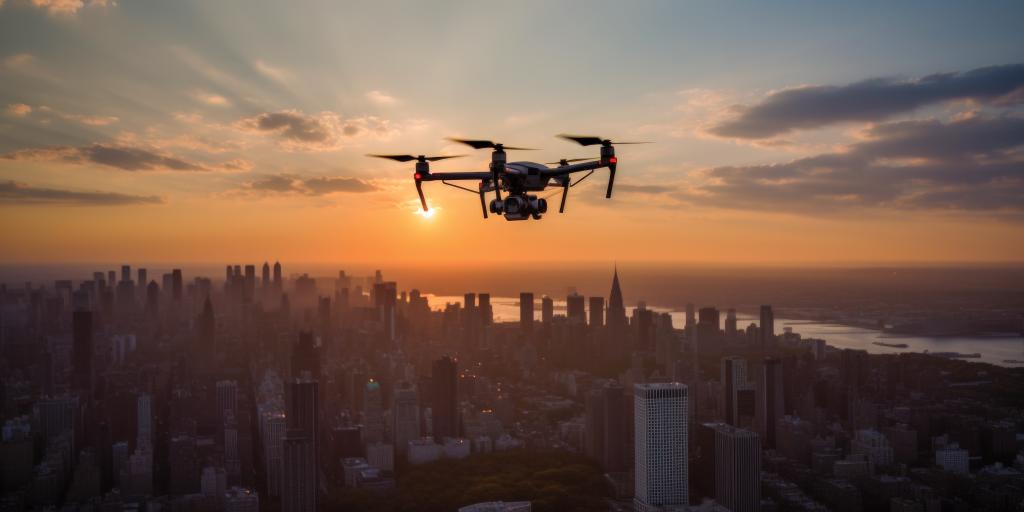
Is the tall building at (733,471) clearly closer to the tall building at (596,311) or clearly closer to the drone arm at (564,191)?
the drone arm at (564,191)

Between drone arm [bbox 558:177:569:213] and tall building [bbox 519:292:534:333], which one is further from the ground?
drone arm [bbox 558:177:569:213]

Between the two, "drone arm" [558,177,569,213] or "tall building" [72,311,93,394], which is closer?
"drone arm" [558,177,569,213]

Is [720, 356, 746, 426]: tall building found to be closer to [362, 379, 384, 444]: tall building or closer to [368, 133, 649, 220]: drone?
[362, 379, 384, 444]: tall building

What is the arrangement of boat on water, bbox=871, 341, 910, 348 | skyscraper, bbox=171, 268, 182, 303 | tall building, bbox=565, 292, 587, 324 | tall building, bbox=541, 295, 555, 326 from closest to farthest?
1. boat on water, bbox=871, 341, 910, 348
2. tall building, bbox=565, 292, 587, 324
3. tall building, bbox=541, 295, 555, 326
4. skyscraper, bbox=171, 268, 182, 303

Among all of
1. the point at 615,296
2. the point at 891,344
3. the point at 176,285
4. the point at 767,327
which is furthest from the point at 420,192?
the point at 176,285

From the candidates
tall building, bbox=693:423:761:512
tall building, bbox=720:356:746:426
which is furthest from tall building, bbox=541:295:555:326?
tall building, bbox=693:423:761:512

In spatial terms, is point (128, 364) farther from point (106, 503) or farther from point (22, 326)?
point (106, 503)
